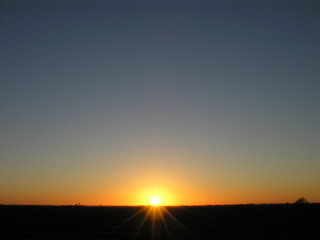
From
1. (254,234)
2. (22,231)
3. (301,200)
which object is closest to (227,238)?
(254,234)

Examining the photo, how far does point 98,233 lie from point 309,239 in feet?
71.1

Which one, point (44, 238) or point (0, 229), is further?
point (0, 229)

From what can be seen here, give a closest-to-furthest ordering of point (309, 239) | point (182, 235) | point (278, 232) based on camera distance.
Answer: point (309, 239), point (182, 235), point (278, 232)

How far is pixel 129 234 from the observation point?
40.1 metres

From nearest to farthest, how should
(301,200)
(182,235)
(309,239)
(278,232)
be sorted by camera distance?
(309,239) < (182,235) < (278,232) < (301,200)

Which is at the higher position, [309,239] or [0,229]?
[0,229]

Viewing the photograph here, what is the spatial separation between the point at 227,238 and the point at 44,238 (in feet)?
59.0

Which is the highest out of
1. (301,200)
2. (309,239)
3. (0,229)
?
(301,200)

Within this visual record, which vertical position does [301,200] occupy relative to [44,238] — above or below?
above

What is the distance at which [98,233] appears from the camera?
4128cm

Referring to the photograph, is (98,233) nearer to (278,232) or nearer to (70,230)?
(70,230)

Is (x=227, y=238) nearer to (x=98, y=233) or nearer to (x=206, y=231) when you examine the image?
(x=206, y=231)

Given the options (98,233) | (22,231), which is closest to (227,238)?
(98,233)

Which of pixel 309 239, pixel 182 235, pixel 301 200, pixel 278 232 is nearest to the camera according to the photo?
pixel 309 239
